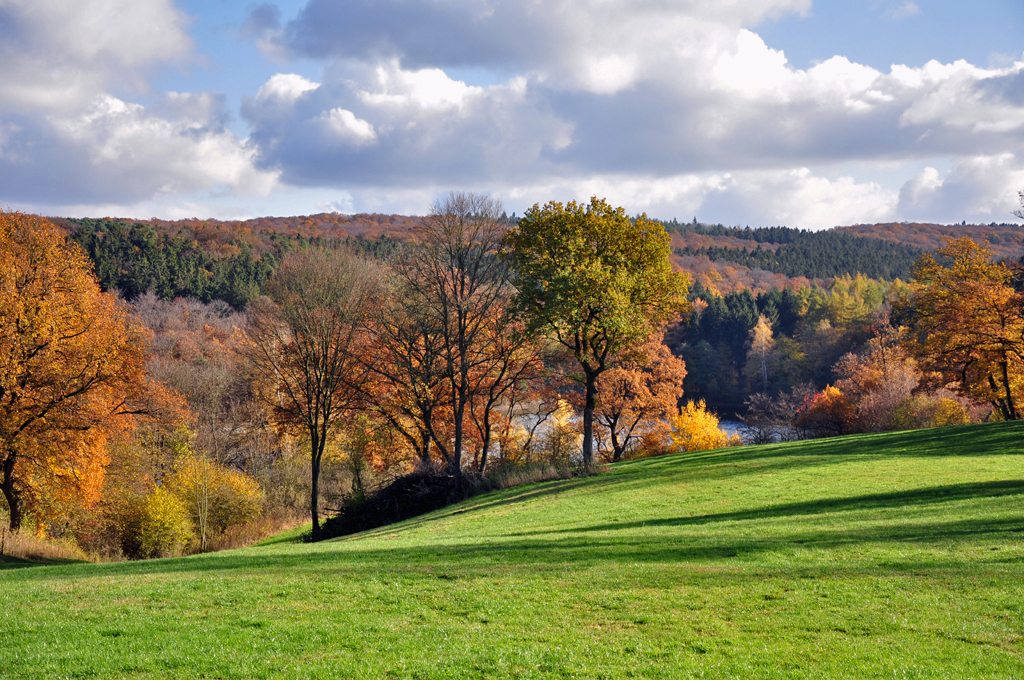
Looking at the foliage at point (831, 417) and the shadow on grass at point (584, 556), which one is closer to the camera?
the shadow on grass at point (584, 556)

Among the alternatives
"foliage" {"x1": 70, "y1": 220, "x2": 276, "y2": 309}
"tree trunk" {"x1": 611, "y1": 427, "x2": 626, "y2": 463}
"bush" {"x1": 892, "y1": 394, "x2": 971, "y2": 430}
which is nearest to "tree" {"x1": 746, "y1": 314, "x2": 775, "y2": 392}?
"bush" {"x1": 892, "y1": 394, "x2": 971, "y2": 430}

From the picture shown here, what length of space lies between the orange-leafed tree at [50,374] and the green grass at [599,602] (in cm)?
1337

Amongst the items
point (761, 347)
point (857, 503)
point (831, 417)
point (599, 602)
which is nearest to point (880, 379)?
point (831, 417)

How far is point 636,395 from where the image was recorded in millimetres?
48906

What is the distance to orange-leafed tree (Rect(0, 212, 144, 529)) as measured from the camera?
84.9 feet

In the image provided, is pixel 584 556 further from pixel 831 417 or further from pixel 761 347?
pixel 761 347

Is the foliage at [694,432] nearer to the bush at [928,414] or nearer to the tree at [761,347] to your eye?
the bush at [928,414]

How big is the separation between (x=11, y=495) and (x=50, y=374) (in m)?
5.14

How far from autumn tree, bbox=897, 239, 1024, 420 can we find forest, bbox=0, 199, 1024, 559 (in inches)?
4.9

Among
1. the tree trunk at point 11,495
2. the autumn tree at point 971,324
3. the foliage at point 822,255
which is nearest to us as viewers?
the tree trunk at point 11,495

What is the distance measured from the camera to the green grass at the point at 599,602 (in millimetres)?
7176

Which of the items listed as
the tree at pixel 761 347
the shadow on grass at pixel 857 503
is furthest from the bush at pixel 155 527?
the tree at pixel 761 347

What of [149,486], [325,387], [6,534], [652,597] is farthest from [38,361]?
[652,597]

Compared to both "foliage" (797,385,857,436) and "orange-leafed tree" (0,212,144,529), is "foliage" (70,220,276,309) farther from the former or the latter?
"foliage" (797,385,857,436)
